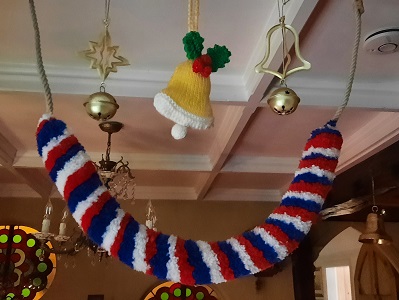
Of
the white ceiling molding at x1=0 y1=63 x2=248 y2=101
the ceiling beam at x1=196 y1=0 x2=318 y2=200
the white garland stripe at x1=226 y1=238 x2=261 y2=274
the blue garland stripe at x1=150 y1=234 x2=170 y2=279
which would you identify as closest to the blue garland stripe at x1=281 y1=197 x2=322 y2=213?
the white garland stripe at x1=226 y1=238 x2=261 y2=274

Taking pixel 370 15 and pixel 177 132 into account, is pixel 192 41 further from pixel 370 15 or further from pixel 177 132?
pixel 370 15

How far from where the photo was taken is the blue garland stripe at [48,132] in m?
0.71

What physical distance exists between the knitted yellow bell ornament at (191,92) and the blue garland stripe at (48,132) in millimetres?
160

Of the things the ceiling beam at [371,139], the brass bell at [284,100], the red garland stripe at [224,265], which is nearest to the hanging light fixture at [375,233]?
the ceiling beam at [371,139]

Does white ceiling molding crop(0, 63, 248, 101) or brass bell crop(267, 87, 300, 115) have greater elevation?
white ceiling molding crop(0, 63, 248, 101)

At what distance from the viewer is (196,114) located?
0.76m

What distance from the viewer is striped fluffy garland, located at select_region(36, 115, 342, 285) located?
2.20 feet

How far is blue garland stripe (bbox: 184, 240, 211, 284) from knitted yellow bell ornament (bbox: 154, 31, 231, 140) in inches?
7.5

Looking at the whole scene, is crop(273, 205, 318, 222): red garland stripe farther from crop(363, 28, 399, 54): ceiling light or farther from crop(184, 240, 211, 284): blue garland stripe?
crop(363, 28, 399, 54): ceiling light

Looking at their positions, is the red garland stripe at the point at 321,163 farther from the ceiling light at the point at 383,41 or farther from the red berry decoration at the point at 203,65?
the ceiling light at the point at 383,41

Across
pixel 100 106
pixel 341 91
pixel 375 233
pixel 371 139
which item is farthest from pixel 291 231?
pixel 375 233

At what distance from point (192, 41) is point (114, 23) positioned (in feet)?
2.39

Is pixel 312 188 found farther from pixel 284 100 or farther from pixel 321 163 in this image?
pixel 284 100

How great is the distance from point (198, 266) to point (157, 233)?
80mm
